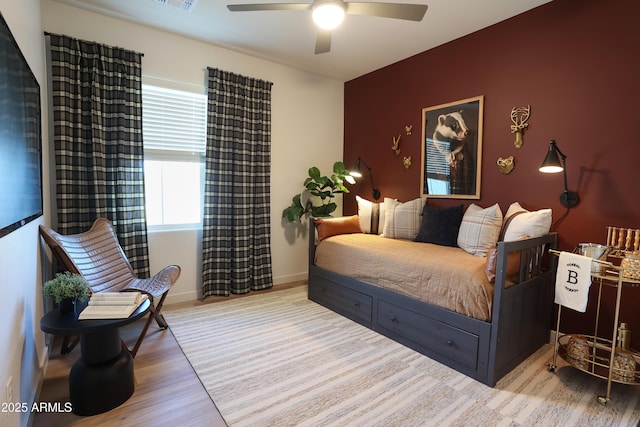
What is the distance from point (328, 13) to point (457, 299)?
6.45 feet

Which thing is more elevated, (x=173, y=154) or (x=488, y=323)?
(x=173, y=154)

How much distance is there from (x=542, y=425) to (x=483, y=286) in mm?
726

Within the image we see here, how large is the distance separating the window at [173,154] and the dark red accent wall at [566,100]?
2447 mm

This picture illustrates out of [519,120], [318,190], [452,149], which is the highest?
[519,120]

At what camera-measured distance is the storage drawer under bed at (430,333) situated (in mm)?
2047

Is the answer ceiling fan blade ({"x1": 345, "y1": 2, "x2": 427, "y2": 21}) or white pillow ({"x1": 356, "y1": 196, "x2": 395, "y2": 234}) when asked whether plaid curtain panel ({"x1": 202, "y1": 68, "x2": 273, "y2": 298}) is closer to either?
white pillow ({"x1": 356, "y1": 196, "x2": 395, "y2": 234})

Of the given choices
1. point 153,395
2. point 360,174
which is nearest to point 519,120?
point 360,174

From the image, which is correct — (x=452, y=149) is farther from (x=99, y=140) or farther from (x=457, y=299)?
(x=99, y=140)

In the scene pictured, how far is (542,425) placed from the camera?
1.61m

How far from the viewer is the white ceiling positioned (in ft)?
8.31

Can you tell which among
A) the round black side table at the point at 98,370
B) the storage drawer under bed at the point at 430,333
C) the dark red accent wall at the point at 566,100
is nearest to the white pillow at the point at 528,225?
the dark red accent wall at the point at 566,100

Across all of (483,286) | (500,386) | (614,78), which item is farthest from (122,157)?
(614,78)

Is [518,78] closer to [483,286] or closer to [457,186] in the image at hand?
[457,186]

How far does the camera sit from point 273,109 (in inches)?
147
